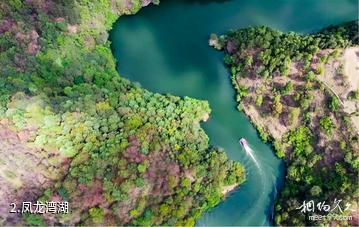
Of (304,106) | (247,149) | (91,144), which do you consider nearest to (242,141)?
(247,149)

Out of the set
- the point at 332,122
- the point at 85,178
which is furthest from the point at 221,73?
the point at 85,178

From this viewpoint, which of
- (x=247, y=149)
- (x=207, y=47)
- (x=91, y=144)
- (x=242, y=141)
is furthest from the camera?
(x=207, y=47)

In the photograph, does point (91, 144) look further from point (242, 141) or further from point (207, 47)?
point (207, 47)

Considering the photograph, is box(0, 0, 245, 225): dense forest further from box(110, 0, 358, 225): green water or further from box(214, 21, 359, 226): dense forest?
box(214, 21, 359, 226): dense forest

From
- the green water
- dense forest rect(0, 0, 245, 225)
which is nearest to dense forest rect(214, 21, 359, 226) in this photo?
the green water

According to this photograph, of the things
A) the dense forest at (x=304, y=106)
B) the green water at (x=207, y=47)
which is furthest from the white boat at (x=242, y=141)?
the dense forest at (x=304, y=106)

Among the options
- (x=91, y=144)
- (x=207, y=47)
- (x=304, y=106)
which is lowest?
(x=91, y=144)

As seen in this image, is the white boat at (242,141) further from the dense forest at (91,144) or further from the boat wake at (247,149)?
the dense forest at (91,144)
